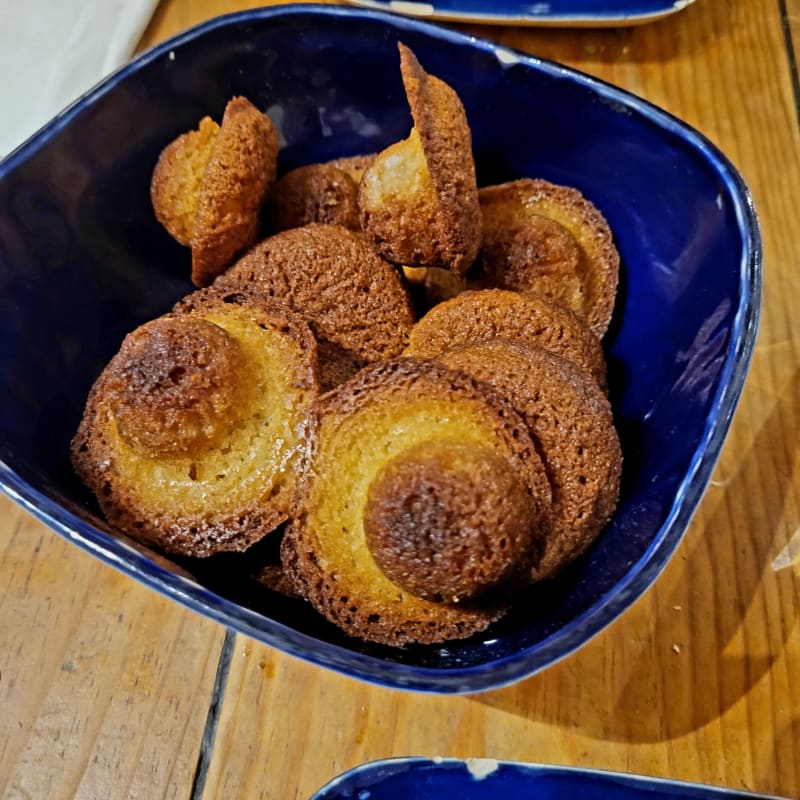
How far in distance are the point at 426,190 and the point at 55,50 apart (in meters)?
0.95

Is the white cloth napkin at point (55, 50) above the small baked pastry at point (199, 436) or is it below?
above

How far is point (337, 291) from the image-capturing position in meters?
0.83

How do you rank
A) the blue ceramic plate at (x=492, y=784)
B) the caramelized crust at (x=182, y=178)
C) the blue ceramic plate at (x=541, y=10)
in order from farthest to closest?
the blue ceramic plate at (x=541, y=10)
the caramelized crust at (x=182, y=178)
the blue ceramic plate at (x=492, y=784)

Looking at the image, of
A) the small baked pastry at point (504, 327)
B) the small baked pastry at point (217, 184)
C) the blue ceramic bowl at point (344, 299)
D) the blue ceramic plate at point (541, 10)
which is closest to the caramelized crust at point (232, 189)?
the small baked pastry at point (217, 184)

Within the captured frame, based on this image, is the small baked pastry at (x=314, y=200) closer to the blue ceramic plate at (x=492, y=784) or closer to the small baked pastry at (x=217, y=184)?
the small baked pastry at (x=217, y=184)

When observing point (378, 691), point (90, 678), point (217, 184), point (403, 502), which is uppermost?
point (217, 184)

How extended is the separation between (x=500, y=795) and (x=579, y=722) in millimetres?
120

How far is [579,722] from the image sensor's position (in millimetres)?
810

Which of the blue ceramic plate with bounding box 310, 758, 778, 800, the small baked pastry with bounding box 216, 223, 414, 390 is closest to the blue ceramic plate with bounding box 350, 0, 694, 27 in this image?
the small baked pastry with bounding box 216, 223, 414, 390

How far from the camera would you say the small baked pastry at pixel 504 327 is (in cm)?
78

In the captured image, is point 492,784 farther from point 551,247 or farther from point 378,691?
point 551,247

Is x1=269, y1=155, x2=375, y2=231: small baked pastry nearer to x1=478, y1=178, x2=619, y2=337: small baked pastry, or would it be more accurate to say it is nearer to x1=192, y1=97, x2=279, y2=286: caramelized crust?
x1=192, y1=97, x2=279, y2=286: caramelized crust

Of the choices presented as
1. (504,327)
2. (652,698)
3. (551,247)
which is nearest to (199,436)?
(504,327)

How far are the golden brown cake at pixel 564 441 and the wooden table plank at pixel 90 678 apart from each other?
448mm
